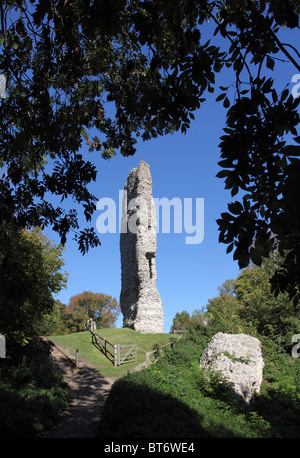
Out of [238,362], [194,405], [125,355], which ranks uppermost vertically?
[238,362]

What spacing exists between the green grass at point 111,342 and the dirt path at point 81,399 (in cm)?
76

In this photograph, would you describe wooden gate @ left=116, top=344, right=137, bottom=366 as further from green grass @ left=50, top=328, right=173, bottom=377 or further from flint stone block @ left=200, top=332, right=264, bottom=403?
flint stone block @ left=200, top=332, right=264, bottom=403

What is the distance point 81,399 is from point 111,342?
954cm

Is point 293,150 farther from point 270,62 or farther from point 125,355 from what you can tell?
point 125,355

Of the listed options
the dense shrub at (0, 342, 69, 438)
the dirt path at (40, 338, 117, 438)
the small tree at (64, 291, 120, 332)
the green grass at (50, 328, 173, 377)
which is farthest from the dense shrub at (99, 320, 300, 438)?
the small tree at (64, 291, 120, 332)

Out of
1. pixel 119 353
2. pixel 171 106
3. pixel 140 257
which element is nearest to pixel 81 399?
pixel 119 353

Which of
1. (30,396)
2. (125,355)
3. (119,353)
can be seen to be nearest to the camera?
(30,396)

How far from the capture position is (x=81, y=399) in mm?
11719

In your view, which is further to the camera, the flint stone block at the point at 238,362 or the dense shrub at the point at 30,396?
the flint stone block at the point at 238,362

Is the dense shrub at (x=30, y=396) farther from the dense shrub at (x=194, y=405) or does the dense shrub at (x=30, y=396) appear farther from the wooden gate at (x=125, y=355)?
the wooden gate at (x=125, y=355)

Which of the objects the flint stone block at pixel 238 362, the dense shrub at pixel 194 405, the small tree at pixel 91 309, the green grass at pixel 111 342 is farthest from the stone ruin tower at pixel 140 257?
the small tree at pixel 91 309

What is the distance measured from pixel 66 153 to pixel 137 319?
22127 mm

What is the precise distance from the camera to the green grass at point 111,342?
653 inches

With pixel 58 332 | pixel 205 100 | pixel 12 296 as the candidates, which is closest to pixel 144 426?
pixel 12 296
